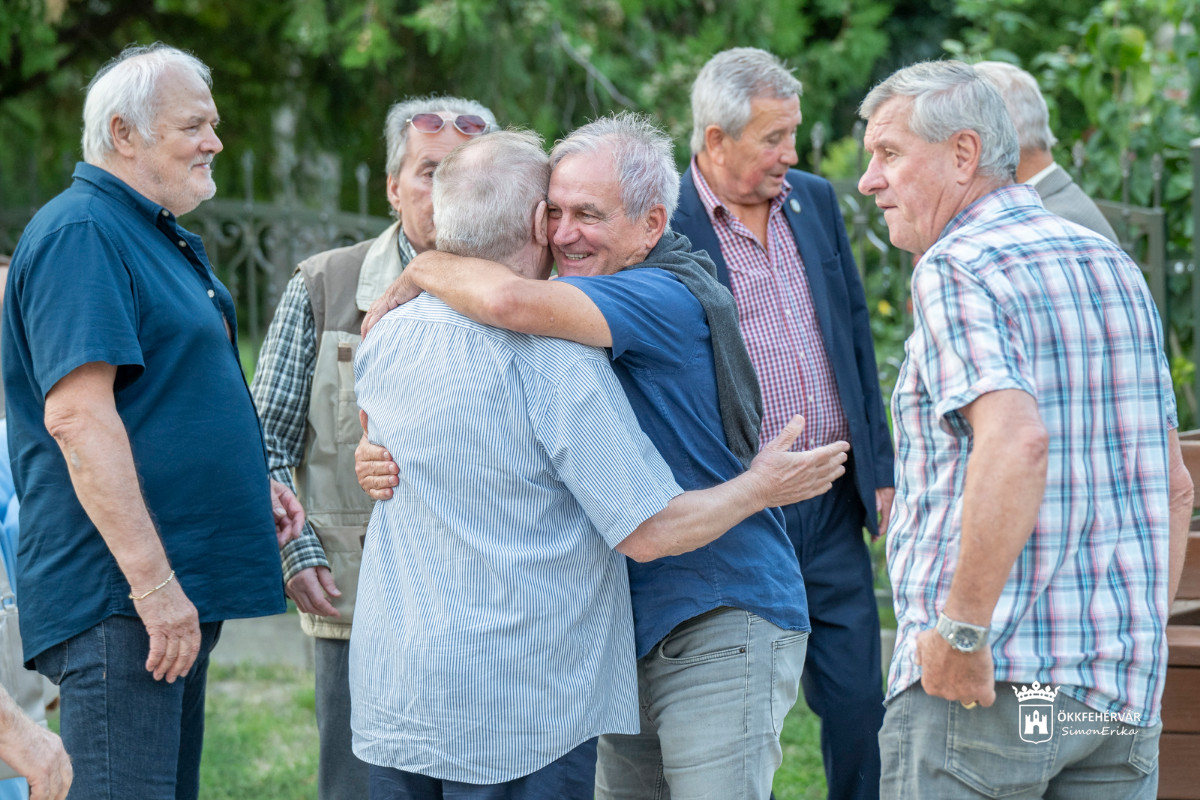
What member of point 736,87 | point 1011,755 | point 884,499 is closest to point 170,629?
point 1011,755

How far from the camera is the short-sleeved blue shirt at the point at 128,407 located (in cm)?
214

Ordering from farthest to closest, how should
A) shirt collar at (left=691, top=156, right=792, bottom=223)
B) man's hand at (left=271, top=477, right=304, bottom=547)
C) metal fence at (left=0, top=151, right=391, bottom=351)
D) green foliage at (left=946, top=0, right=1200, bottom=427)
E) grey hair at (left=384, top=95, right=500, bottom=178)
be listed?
metal fence at (left=0, top=151, right=391, bottom=351) < green foliage at (left=946, top=0, right=1200, bottom=427) < shirt collar at (left=691, top=156, right=792, bottom=223) < grey hair at (left=384, top=95, right=500, bottom=178) < man's hand at (left=271, top=477, right=304, bottom=547)

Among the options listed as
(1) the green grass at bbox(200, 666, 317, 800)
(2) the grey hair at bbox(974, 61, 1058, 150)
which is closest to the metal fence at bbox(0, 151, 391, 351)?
(1) the green grass at bbox(200, 666, 317, 800)

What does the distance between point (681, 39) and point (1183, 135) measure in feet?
10.7

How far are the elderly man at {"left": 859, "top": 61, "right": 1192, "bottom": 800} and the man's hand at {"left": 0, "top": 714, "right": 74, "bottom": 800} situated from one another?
134 cm

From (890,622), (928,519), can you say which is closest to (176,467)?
(928,519)

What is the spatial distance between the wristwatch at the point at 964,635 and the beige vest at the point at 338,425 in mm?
1507

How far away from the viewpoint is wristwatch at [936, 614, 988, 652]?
174 cm

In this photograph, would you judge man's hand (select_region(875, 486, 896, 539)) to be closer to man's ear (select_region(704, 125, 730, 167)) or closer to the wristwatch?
man's ear (select_region(704, 125, 730, 167))

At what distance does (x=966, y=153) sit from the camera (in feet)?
6.40

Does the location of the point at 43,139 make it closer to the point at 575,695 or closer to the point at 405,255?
the point at 405,255

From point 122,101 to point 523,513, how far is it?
1191mm

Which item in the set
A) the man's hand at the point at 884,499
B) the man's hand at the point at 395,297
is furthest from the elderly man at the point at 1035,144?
the man's hand at the point at 395,297

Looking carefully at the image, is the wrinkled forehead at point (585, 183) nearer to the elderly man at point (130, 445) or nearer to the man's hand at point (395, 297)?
the man's hand at point (395, 297)
